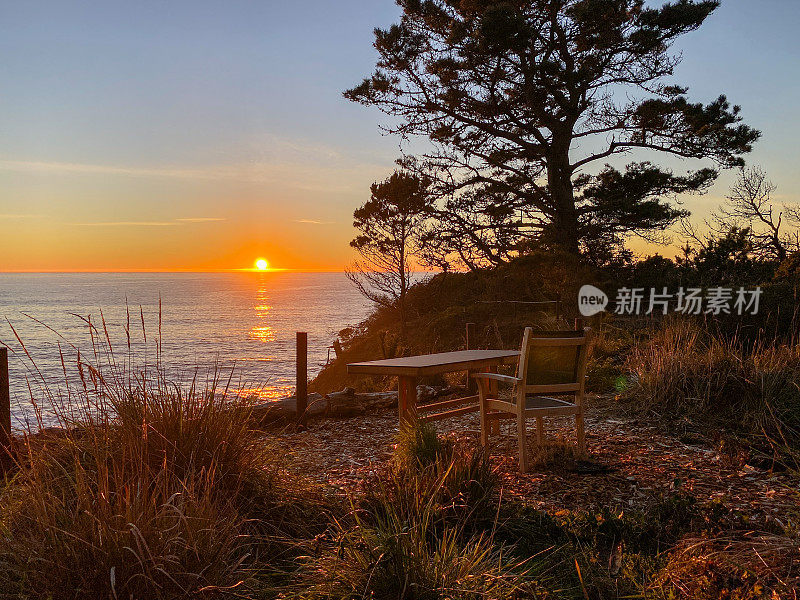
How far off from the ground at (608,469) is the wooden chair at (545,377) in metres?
0.36

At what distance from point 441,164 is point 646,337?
10004 mm

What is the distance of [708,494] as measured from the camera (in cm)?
428

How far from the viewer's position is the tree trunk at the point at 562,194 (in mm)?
18344

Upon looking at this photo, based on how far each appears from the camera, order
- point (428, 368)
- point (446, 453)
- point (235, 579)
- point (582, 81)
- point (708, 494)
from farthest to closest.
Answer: point (582, 81)
point (428, 368)
point (708, 494)
point (446, 453)
point (235, 579)

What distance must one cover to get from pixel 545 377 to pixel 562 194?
48.9 ft

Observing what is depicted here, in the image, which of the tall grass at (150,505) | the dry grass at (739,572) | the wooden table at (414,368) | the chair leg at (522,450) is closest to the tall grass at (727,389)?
the wooden table at (414,368)

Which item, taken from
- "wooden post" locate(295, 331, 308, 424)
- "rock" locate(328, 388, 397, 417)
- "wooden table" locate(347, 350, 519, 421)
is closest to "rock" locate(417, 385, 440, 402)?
"rock" locate(328, 388, 397, 417)

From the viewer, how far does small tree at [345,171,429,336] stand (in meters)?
19.5

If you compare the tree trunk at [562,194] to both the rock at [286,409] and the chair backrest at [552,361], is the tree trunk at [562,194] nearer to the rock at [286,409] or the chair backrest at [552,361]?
the rock at [286,409]

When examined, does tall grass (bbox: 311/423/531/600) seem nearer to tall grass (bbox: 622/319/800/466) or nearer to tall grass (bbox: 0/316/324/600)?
tall grass (bbox: 0/316/324/600)

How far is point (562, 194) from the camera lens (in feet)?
61.6

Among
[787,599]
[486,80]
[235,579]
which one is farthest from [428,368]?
[486,80]

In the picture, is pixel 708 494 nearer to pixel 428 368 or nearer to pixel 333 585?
pixel 428 368

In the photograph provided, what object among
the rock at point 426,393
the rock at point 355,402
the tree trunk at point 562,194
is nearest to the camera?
the rock at point 355,402
